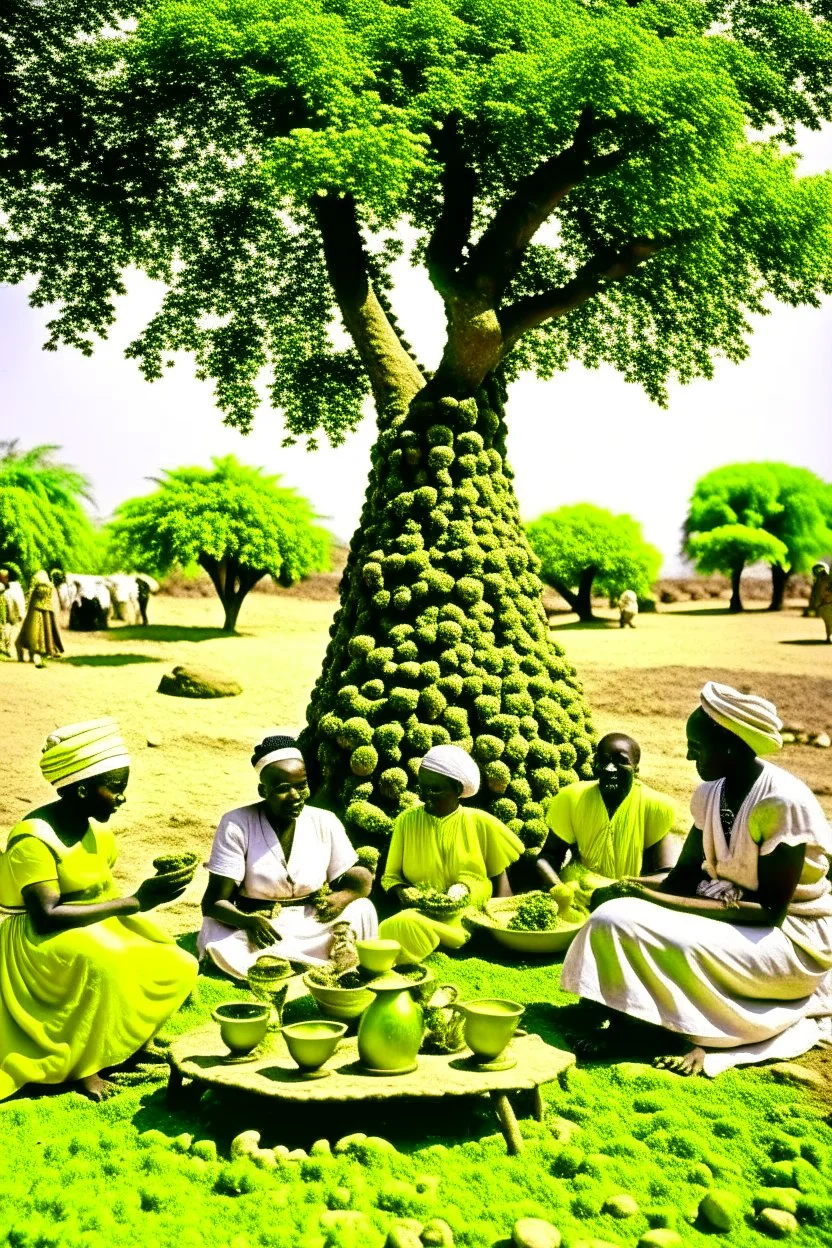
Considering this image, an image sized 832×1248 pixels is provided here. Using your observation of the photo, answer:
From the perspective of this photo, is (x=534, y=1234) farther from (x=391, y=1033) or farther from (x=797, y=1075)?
(x=797, y=1075)

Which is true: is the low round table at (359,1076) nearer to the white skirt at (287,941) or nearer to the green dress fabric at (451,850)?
the white skirt at (287,941)

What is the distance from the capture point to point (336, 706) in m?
8.16

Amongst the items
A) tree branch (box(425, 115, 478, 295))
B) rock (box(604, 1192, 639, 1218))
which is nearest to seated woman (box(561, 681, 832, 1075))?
rock (box(604, 1192, 639, 1218))

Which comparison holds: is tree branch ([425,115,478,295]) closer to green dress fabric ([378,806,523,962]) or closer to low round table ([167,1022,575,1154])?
green dress fabric ([378,806,523,962])

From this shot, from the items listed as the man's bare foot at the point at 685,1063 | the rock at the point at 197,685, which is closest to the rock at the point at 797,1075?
the man's bare foot at the point at 685,1063

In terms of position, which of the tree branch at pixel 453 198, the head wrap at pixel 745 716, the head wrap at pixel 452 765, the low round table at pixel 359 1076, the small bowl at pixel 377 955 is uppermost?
the tree branch at pixel 453 198

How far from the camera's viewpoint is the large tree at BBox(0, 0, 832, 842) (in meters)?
8.12

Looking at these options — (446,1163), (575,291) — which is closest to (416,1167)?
(446,1163)

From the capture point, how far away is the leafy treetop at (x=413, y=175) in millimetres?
8781

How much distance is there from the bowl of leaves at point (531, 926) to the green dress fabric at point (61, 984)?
1967 mm

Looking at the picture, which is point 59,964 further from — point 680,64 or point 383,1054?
point 680,64

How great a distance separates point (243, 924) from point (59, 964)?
1144mm

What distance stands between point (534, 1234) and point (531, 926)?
2490mm

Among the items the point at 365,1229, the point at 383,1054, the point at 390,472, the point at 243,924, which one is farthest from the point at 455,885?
the point at 390,472
